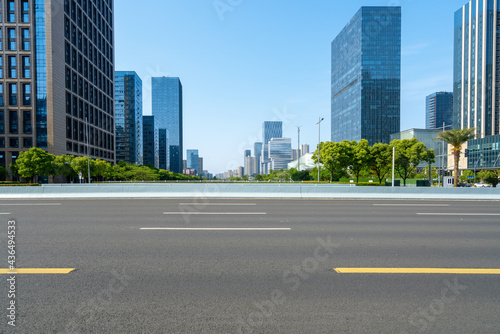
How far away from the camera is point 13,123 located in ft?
176

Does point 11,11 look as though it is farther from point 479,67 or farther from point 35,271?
point 479,67

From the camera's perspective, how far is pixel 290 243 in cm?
595

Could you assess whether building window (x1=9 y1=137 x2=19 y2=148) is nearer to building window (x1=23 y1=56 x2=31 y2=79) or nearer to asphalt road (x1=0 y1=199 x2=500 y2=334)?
building window (x1=23 y1=56 x2=31 y2=79)

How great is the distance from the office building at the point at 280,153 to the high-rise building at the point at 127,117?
93576mm

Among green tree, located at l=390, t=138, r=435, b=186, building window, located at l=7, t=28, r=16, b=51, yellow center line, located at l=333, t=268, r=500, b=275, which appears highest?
building window, located at l=7, t=28, r=16, b=51

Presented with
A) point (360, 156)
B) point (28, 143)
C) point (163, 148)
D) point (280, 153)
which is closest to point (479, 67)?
point (280, 153)

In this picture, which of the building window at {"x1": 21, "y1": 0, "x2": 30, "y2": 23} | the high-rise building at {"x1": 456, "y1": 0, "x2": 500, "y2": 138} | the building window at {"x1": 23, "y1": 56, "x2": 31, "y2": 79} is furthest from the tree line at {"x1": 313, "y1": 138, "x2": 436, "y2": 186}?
the high-rise building at {"x1": 456, "y1": 0, "x2": 500, "y2": 138}

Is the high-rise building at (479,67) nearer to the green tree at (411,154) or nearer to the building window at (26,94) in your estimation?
the green tree at (411,154)

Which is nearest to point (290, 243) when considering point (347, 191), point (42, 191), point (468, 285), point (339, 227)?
point (339, 227)

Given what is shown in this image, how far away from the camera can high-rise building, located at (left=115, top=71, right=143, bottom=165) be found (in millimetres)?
122375

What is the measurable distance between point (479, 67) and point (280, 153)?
11502 cm

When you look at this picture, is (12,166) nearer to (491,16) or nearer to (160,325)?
(160,325)

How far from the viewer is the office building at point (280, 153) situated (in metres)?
184

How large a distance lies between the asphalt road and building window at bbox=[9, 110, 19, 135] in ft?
213
